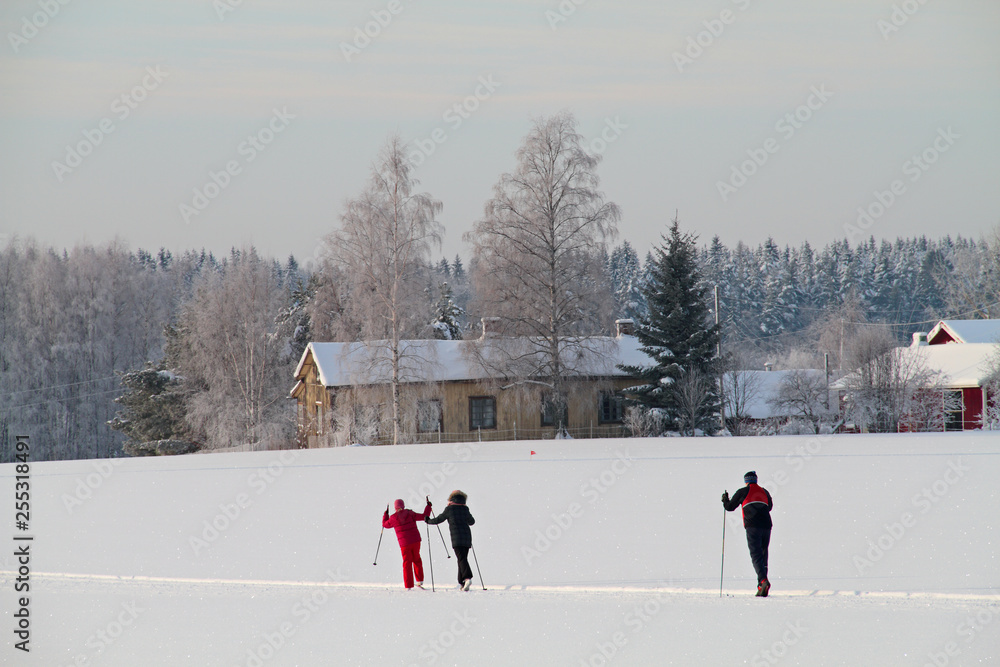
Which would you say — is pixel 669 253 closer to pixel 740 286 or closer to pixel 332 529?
pixel 332 529

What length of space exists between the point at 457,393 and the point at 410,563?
808 inches

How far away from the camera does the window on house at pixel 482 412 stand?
104 feet

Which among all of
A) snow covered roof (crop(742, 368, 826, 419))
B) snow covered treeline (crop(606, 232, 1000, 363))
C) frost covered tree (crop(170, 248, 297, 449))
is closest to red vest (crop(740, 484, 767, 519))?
snow covered roof (crop(742, 368, 826, 419))

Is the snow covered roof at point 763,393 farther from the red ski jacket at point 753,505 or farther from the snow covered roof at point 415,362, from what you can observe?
the red ski jacket at point 753,505

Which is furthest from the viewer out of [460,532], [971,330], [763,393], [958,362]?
[971,330]

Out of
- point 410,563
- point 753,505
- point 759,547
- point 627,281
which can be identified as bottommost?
point 410,563

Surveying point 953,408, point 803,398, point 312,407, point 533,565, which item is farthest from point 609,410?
point 533,565

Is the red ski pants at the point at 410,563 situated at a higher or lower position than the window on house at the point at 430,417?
lower

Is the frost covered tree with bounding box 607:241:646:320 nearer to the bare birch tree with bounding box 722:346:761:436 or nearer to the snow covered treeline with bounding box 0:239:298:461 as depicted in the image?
the bare birch tree with bounding box 722:346:761:436

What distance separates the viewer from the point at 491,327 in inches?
1243

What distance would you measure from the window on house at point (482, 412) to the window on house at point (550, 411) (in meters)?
1.93

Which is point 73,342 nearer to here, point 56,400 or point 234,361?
point 56,400

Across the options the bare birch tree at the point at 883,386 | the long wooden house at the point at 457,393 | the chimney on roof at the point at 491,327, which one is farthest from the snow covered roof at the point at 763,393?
the chimney on roof at the point at 491,327

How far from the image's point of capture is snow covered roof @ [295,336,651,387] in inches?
1182
